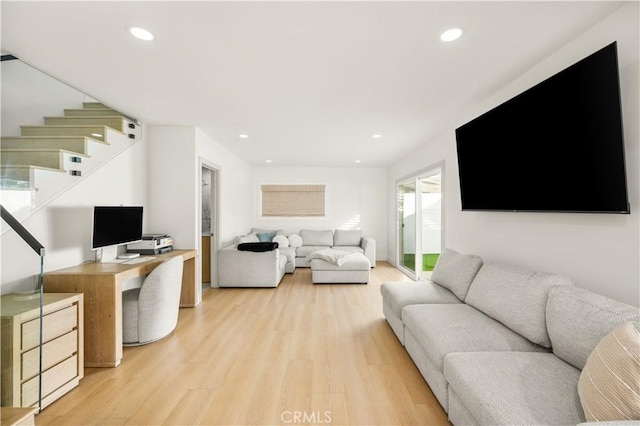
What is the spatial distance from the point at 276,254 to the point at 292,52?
338 cm

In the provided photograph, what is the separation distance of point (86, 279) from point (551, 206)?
3.70 meters

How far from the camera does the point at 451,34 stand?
5.79 feet

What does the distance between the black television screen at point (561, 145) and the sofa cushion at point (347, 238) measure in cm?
409

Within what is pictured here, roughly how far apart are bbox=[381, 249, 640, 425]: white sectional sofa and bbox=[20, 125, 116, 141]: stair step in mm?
3709

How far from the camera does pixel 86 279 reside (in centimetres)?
230

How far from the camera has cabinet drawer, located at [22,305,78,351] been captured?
1.71 m

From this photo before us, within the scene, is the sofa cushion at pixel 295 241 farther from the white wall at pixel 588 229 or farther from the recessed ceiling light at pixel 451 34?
the recessed ceiling light at pixel 451 34

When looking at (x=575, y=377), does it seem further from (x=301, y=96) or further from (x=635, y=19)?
(x=301, y=96)

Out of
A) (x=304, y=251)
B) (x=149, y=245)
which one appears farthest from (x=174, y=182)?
(x=304, y=251)

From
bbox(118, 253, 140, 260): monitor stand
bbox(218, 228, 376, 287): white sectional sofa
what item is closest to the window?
bbox(218, 228, 376, 287): white sectional sofa

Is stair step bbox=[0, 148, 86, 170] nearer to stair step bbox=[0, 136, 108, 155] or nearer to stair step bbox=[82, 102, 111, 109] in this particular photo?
stair step bbox=[0, 136, 108, 155]

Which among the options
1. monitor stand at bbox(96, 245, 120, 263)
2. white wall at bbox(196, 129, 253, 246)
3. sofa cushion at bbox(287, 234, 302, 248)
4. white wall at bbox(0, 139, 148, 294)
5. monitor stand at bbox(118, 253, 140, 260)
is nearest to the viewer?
white wall at bbox(0, 139, 148, 294)

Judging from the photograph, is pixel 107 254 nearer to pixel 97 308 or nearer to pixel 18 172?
pixel 97 308

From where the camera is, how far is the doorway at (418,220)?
509 centimetres
